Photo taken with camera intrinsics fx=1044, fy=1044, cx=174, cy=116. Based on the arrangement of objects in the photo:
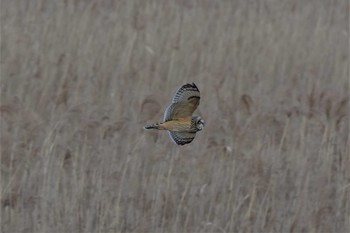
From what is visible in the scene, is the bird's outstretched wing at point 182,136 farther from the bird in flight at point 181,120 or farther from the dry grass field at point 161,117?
the dry grass field at point 161,117

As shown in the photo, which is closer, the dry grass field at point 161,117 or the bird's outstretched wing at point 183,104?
the bird's outstretched wing at point 183,104

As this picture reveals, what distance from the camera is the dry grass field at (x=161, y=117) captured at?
3.99 metres

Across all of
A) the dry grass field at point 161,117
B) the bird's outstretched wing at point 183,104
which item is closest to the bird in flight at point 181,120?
the bird's outstretched wing at point 183,104

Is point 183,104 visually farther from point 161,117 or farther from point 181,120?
point 161,117

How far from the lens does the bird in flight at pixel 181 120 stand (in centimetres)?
188

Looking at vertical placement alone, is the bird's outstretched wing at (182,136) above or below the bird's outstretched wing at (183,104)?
below

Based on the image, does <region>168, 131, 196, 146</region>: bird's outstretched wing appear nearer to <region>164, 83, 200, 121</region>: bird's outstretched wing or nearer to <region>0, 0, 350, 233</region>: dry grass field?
<region>164, 83, 200, 121</region>: bird's outstretched wing

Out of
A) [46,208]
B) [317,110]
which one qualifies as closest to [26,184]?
[46,208]

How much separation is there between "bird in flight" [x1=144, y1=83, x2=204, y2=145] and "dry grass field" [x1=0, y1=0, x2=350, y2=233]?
4.59ft

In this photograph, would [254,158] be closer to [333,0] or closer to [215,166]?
[215,166]

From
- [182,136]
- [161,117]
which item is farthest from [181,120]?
[161,117]

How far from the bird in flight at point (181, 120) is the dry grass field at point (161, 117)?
1.40 m

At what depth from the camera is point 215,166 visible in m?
4.29

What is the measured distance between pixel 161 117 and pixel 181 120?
2.90 m
